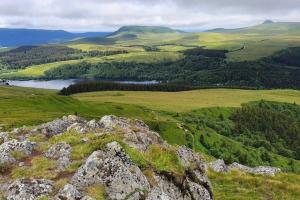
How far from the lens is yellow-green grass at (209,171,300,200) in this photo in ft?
165

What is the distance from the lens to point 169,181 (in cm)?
3409

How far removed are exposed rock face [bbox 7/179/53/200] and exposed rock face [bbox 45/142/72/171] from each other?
3.79 m

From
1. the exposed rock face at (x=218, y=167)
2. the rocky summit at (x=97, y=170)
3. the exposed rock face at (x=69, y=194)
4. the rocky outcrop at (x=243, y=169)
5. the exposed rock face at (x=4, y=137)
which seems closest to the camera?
the exposed rock face at (x=69, y=194)

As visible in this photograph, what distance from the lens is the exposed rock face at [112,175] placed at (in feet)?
101

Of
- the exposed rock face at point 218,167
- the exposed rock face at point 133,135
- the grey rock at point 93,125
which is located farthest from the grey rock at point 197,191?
the exposed rock face at point 218,167

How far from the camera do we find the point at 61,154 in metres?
36.8

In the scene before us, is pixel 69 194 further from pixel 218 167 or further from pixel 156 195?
pixel 218 167

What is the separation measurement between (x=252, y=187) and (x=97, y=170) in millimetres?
29186

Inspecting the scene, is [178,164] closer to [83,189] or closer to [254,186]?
[83,189]

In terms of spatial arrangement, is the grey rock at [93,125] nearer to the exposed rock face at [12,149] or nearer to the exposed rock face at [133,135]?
the exposed rock face at [133,135]

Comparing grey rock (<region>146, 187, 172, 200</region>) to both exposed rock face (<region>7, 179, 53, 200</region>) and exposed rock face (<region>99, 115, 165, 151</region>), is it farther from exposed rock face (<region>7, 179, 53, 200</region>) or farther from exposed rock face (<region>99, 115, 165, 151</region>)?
exposed rock face (<region>7, 179, 53, 200</region>)

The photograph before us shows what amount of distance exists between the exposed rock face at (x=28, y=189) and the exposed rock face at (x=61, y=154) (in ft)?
12.4

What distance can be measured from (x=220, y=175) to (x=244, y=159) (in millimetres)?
110133

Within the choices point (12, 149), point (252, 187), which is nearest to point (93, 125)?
point (12, 149)
